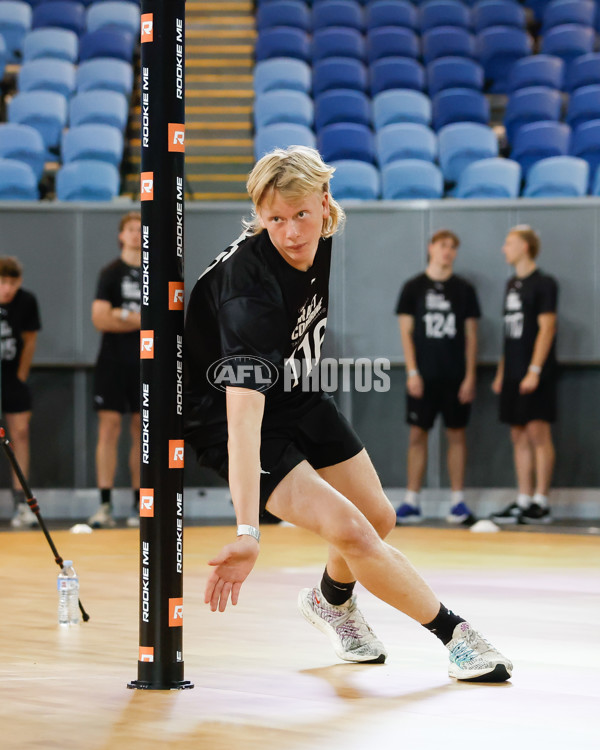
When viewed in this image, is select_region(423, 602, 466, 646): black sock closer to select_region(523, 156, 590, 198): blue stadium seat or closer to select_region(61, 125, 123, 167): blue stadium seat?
select_region(523, 156, 590, 198): blue stadium seat

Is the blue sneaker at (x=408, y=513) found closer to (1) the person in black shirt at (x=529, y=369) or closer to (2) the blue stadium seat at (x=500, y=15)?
(1) the person in black shirt at (x=529, y=369)

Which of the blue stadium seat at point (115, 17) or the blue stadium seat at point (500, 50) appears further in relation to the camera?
the blue stadium seat at point (115, 17)

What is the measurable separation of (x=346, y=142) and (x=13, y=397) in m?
3.99

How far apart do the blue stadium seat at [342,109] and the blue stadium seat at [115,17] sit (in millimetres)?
2657

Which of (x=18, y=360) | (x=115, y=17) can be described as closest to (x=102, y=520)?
(x=18, y=360)

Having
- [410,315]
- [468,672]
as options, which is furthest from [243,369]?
[410,315]

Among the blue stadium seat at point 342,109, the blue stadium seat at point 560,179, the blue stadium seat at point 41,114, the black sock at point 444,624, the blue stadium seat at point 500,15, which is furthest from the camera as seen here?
the blue stadium seat at point 500,15

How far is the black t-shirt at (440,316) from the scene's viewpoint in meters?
9.08

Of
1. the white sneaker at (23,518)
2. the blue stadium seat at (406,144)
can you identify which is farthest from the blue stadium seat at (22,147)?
the white sneaker at (23,518)

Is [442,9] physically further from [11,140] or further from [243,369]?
[243,369]

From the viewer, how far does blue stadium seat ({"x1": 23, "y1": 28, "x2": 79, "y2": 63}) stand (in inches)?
486

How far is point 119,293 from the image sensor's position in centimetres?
875

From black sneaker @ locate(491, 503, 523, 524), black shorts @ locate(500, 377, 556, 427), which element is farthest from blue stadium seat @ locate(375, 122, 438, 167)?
black sneaker @ locate(491, 503, 523, 524)

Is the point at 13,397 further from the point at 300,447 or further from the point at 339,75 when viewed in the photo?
the point at 300,447
